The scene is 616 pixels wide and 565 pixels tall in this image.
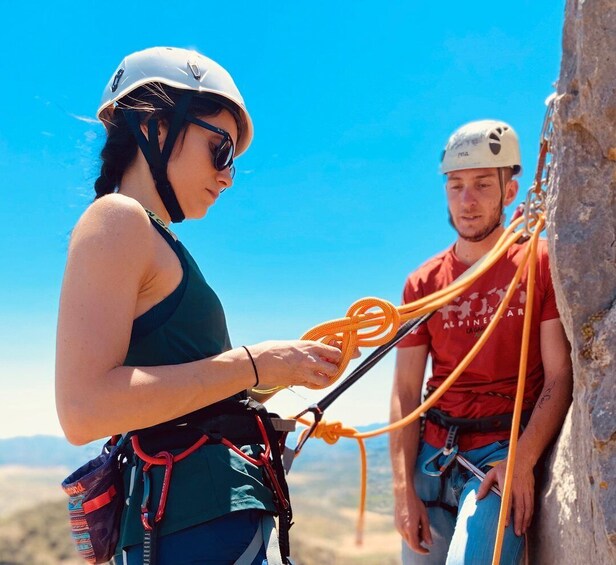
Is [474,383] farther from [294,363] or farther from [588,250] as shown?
[294,363]

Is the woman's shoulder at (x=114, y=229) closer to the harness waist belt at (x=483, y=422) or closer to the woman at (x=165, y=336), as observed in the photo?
the woman at (x=165, y=336)

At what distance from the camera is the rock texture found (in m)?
2.39

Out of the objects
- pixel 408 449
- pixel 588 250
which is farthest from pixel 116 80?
pixel 408 449

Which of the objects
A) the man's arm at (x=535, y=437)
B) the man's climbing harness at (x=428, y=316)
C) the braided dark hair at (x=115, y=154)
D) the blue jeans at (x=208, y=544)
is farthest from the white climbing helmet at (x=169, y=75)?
the man's arm at (x=535, y=437)

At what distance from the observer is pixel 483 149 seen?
13.4ft

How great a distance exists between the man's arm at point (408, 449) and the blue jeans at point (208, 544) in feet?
5.75

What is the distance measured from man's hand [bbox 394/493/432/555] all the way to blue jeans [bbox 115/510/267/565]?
1.73 meters

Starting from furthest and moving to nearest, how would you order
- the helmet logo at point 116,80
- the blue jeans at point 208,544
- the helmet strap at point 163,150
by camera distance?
the helmet logo at point 116,80
the helmet strap at point 163,150
the blue jeans at point 208,544

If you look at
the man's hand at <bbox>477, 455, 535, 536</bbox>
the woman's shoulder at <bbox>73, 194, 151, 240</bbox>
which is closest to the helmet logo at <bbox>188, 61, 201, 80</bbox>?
the woman's shoulder at <bbox>73, 194, 151, 240</bbox>

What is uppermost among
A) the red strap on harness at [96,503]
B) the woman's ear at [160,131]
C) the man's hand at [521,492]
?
the woman's ear at [160,131]

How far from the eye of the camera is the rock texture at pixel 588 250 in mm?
2385

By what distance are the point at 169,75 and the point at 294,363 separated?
1.20 m

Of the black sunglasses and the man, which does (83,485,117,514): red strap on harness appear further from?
the man

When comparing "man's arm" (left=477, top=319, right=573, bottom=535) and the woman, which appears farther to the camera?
"man's arm" (left=477, top=319, right=573, bottom=535)
